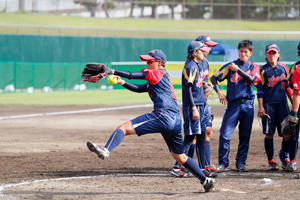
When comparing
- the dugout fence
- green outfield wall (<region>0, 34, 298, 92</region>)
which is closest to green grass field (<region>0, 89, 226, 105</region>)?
the dugout fence

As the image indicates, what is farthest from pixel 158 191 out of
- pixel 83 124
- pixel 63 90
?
pixel 63 90

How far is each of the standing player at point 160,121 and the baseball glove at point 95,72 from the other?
49mm

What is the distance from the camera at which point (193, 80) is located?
8289mm

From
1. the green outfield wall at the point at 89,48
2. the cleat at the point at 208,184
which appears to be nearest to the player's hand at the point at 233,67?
A: the cleat at the point at 208,184

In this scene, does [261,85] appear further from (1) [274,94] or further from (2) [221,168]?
(2) [221,168]

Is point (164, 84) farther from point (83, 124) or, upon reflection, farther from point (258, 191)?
point (83, 124)

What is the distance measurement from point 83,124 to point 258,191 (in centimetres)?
881

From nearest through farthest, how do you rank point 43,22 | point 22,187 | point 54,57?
1. point 22,187
2. point 54,57
3. point 43,22

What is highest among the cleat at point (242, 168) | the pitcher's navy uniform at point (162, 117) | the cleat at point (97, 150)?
the pitcher's navy uniform at point (162, 117)

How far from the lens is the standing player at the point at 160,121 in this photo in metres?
7.07

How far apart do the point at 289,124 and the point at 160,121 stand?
2436 mm

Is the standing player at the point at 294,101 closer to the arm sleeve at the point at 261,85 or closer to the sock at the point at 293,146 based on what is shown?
the sock at the point at 293,146

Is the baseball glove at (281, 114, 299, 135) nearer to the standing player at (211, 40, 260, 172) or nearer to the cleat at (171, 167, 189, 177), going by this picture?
the standing player at (211, 40, 260, 172)

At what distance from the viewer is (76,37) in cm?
3391
